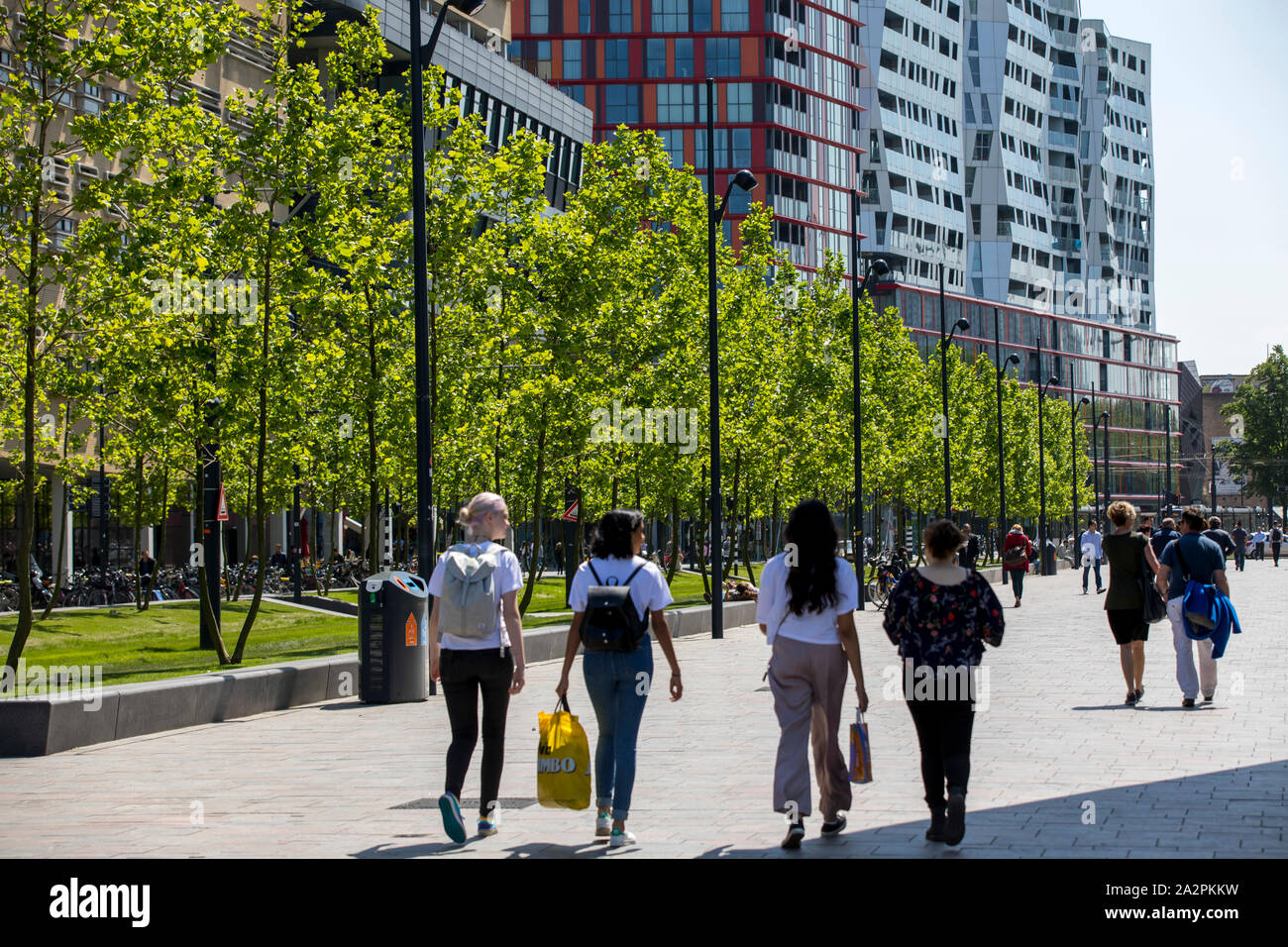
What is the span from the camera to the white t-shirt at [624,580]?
899 cm

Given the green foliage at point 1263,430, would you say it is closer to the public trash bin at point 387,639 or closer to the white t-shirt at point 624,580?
the public trash bin at point 387,639

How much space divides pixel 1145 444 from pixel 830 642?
149 meters

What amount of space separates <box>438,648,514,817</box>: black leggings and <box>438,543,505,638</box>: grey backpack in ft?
0.47

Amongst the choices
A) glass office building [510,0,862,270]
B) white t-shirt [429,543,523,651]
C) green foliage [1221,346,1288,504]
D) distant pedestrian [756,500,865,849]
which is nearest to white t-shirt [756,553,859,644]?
distant pedestrian [756,500,865,849]

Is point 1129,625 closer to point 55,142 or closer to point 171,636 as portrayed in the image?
point 55,142

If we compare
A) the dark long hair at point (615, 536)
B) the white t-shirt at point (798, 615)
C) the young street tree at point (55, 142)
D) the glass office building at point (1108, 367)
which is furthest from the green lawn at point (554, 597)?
the glass office building at point (1108, 367)

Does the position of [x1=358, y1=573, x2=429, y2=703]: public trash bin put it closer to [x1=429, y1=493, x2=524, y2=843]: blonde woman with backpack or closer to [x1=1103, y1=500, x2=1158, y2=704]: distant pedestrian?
[x1=1103, y1=500, x2=1158, y2=704]: distant pedestrian

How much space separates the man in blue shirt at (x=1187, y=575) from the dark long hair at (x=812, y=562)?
7.84 m

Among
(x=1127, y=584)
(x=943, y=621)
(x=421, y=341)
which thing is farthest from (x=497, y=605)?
(x=421, y=341)

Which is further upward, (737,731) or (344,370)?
(344,370)

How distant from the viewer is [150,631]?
32.2 meters

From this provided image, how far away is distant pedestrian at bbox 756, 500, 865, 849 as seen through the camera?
8.75 meters
